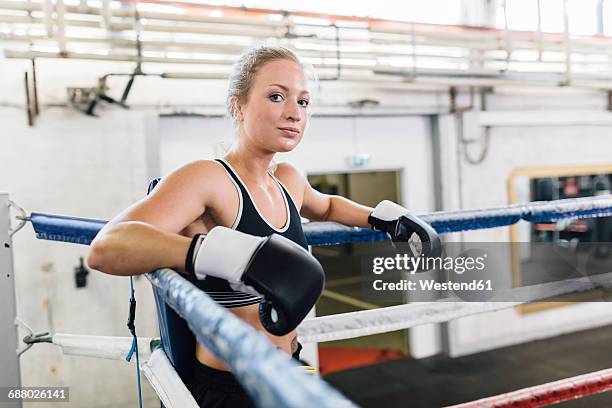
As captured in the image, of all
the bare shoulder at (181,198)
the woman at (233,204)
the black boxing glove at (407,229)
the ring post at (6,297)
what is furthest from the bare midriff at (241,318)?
the ring post at (6,297)

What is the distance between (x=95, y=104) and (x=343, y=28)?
1615 millimetres

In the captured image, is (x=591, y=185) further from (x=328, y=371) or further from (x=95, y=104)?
(x=95, y=104)

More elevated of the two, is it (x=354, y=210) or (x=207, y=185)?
(x=207, y=185)

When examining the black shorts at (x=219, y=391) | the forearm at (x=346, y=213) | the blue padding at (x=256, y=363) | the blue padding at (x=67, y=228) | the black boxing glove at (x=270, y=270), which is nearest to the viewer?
the blue padding at (x=256, y=363)

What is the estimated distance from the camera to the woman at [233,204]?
91cm

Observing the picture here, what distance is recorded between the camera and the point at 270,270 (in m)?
0.82

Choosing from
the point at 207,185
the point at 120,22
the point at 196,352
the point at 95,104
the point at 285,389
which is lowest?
the point at 196,352

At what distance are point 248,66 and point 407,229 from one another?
669 millimetres

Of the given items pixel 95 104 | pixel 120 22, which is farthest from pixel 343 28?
pixel 95 104

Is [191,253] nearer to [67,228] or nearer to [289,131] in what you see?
[289,131]

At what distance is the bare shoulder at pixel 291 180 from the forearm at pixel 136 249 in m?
0.59

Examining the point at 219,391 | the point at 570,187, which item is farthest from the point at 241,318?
→ the point at 570,187

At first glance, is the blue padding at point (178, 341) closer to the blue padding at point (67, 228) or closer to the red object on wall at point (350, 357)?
the blue padding at point (67, 228)

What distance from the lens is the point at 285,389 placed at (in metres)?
0.44
